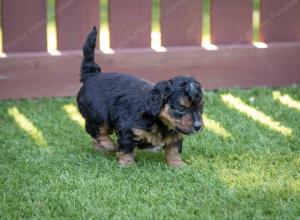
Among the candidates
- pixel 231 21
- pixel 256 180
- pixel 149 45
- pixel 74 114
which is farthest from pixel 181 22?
pixel 256 180

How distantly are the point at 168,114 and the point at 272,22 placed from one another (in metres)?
2.74

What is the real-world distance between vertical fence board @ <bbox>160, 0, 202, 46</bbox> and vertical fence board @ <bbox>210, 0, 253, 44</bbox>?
0.15 metres

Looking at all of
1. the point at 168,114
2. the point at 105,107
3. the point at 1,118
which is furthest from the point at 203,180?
the point at 1,118

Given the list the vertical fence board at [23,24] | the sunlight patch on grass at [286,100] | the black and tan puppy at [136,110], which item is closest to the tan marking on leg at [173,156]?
the black and tan puppy at [136,110]

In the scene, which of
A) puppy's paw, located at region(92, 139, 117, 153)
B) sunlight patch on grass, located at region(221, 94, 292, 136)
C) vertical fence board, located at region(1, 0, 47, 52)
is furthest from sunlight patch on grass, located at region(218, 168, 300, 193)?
vertical fence board, located at region(1, 0, 47, 52)

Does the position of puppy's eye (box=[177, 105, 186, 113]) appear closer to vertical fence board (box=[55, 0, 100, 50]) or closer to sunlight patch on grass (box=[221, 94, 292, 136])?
sunlight patch on grass (box=[221, 94, 292, 136])

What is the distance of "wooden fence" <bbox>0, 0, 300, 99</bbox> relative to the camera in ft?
19.0

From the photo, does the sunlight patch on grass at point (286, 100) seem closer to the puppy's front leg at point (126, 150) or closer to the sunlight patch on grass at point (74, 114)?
the sunlight patch on grass at point (74, 114)

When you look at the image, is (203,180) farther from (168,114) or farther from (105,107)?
(105,107)

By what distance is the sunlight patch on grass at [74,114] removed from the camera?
5336mm

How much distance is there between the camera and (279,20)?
6.31 metres

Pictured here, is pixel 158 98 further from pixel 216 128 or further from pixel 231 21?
pixel 231 21

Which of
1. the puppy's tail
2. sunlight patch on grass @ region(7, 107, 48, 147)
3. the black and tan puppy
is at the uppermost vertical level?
the puppy's tail

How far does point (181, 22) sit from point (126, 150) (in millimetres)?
2224
